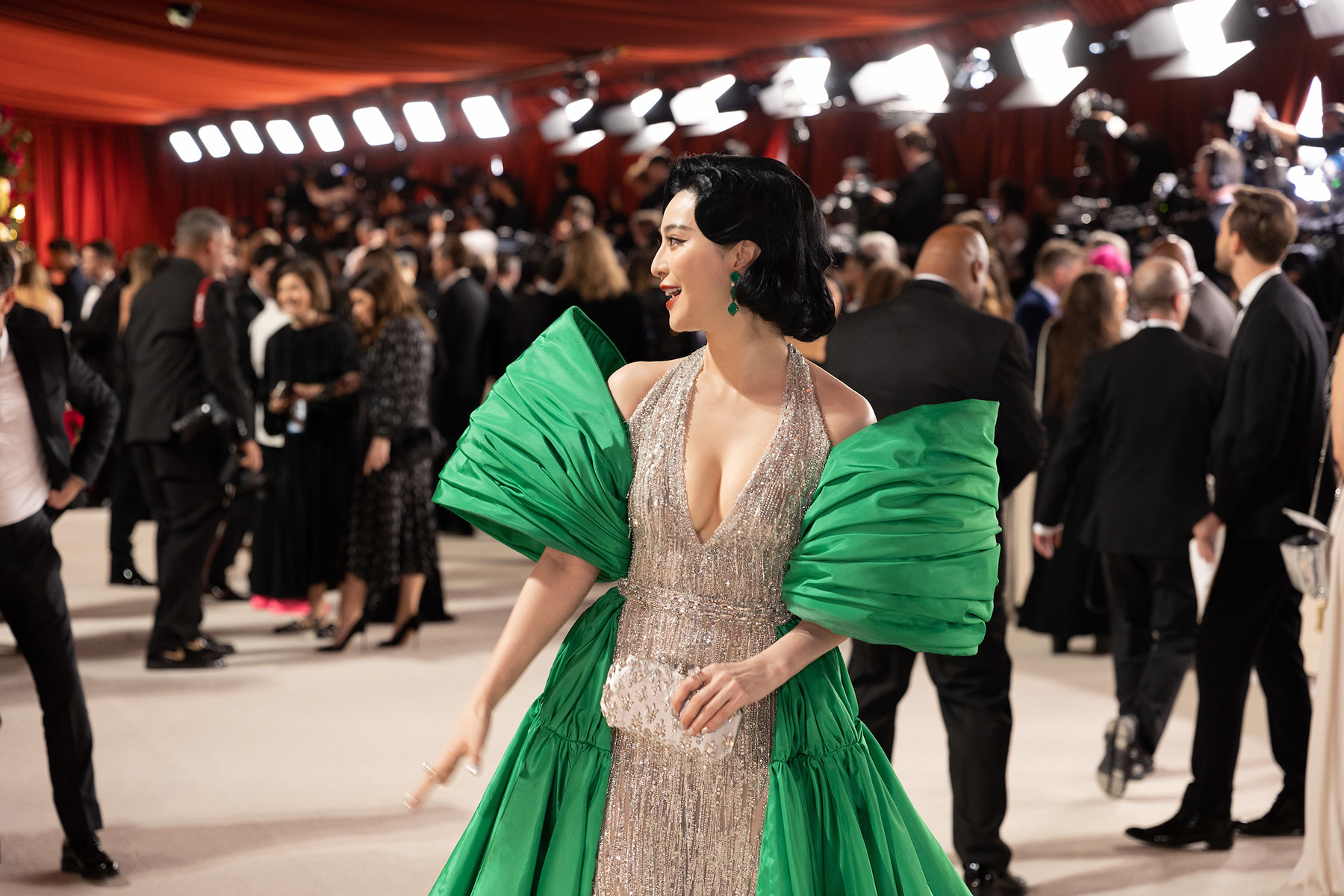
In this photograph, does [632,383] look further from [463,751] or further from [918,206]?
[918,206]

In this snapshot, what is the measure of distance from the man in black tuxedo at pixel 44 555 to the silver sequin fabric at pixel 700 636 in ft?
5.91

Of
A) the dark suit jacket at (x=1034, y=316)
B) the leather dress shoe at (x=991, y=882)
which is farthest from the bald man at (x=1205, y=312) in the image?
the leather dress shoe at (x=991, y=882)

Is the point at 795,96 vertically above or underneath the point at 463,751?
above

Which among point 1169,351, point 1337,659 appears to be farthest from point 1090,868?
point 1169,351

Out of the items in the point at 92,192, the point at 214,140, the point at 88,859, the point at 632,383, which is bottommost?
the point at 88,859

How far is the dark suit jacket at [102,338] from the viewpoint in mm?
7160

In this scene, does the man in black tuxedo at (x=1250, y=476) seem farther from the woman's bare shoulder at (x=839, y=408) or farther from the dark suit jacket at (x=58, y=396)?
the dark suit jacket at (x=58, y=396)

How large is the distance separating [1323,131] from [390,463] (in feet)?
15.8

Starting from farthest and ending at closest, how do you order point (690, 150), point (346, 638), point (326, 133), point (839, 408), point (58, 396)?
point (326, 133)
point (690, 150)
point (346, 638)
point (58, 396)
point (839, 408)

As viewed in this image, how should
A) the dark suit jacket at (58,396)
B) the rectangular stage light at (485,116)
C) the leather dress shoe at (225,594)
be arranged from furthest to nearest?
the rectangular stage light at (485,116) < the leather dress shoe at (225,594) < the dark suit jacket at (58,396)

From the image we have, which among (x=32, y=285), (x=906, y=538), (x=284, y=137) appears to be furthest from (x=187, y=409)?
(x=284, y=137)

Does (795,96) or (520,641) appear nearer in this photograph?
(520,641)

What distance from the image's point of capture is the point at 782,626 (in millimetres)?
1832

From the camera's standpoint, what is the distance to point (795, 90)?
1077 centimetres
